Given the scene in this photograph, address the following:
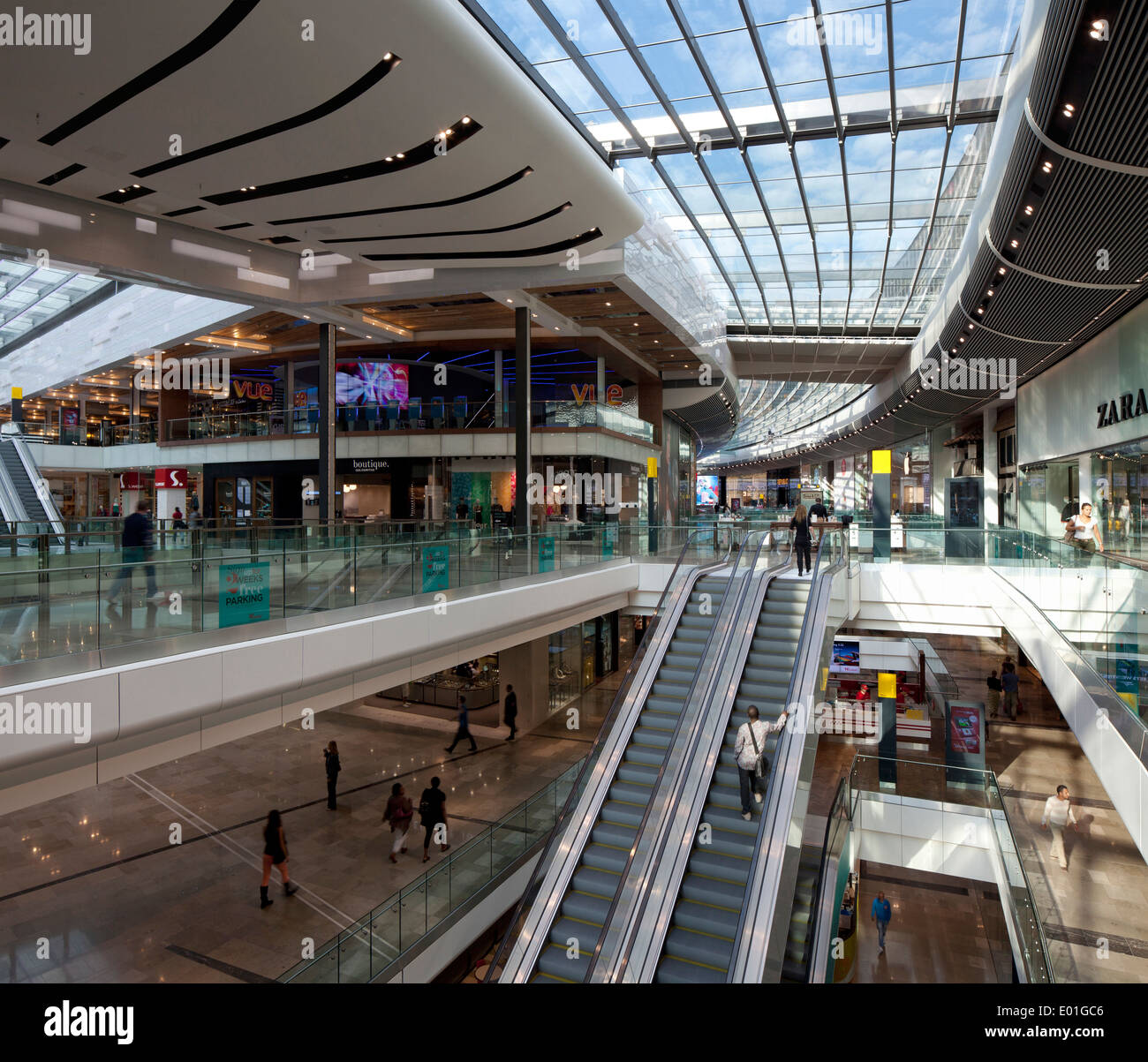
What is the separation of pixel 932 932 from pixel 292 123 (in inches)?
634

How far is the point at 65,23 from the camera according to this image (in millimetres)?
7172

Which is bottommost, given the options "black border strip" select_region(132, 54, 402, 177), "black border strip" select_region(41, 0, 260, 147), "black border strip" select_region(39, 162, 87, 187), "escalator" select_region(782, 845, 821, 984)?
"escalator" select_region(782, 845, 821, 984)

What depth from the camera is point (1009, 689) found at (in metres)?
18.8

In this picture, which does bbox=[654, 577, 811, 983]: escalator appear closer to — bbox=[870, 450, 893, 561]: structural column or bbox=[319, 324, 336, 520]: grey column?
bbox=[870, 450, 893, 561]: structural column

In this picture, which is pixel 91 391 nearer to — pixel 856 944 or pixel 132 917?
pixel 132 917

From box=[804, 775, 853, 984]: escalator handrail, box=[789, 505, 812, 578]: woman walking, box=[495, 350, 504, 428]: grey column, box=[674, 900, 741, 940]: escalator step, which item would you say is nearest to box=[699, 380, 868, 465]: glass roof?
box=[495, 350, 504, 428]: grey column

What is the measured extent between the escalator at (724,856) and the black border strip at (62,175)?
12235 millimetres

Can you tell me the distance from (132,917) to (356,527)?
29.6 ft

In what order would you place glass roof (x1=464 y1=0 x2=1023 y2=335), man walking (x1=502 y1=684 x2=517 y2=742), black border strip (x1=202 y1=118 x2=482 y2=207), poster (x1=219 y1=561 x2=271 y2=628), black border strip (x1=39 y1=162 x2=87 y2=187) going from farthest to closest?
man walking (x1=502 y1=684 x2=517 y2=742) → black border strip (x1=39 y1=162 x2=87 y2=187) → black border strip (x1=202 y1=118 x2=482 y2=207) → glass roof (x1=464 y1=0 x2=1023 y2=335) → poster (x1=219 y1=561 x2=271 y2=628)

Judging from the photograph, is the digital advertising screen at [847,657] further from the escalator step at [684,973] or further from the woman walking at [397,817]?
the escalator step at [684,973]

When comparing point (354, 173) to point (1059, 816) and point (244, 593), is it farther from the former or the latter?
point (1059, 816)

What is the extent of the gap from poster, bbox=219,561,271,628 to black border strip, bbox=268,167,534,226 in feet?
24.8

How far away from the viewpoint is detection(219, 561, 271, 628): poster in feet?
22.1

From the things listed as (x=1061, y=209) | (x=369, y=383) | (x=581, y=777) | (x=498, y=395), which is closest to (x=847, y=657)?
(x=581, y=777)
